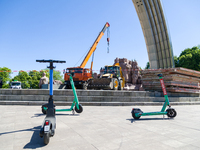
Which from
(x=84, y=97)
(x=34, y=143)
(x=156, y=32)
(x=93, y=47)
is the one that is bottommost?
(x=34, y=143)

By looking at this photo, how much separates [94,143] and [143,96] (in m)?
8.73

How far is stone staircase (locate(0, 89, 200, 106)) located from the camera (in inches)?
384

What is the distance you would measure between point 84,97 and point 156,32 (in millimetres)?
27890

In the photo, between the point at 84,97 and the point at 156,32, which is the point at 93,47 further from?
the point at 156,32

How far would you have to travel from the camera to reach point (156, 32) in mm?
32594

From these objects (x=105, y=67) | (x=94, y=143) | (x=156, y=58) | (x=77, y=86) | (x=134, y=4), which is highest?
(x=134, y=4)

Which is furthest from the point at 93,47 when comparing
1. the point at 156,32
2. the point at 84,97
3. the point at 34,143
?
the point at 34,143

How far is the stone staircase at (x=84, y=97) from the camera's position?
32.0ft

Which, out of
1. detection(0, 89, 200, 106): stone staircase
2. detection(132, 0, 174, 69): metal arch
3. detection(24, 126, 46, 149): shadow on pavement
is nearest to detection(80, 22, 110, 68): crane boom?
detection(0, 89, 200, 106): stone staircase

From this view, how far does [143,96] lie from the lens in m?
11.1

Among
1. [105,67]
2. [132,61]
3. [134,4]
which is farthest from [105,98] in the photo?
[132,61]

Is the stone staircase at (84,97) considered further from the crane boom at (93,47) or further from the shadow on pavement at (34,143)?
the crane boom at (93,47)

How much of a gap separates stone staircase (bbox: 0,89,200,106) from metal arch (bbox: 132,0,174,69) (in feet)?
75.9

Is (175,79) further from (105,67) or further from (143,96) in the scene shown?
(105,67)
